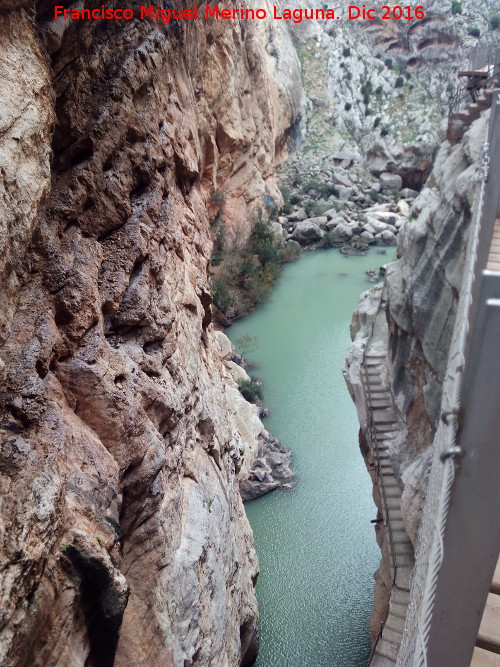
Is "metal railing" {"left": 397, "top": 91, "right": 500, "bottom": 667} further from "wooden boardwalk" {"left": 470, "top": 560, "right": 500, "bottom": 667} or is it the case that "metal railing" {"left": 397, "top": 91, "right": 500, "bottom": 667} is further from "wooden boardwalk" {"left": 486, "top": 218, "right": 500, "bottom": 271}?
"wooden boardwalk" {"left": 486, "top": 218, "right": 500, "bottom": 271}

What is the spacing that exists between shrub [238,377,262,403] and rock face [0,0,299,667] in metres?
6.80

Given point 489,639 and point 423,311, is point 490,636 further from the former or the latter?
point 423,311

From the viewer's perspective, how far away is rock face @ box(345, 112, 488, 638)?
535 cm

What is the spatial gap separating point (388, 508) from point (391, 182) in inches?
1074

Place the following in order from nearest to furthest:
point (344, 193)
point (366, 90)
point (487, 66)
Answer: point (487, 66)
point (344, 193)
point (366, 90)

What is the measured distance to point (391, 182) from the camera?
30.5 m

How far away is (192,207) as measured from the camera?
6.43m

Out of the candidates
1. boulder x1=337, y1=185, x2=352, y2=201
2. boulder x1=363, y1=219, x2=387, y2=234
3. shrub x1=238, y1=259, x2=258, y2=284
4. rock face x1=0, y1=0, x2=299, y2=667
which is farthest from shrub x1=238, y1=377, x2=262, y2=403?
boulder x1=337, y1=185, x2=352, y2=201

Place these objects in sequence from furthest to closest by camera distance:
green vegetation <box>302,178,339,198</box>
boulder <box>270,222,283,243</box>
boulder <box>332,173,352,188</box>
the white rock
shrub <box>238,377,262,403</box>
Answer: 1. boulder <box>332,173,352,188</box>
2. green vegetation <box>302,178,339,198</box>
3. boulder <box>270,222,283,243</box>
4. shrub <box>238,377,262,403</box>
5. the white rock

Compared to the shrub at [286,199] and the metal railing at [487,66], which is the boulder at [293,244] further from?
the metal railing at [487,66]

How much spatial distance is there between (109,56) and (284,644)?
8213 mm

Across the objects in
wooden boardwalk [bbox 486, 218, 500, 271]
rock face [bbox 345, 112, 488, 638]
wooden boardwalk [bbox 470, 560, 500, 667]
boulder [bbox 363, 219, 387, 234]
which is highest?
wooden boardwalk [bbox 486, 218, 500, 271]

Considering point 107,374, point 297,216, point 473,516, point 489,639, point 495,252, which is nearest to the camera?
point 473,516

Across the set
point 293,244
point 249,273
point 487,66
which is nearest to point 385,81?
point 293,244
